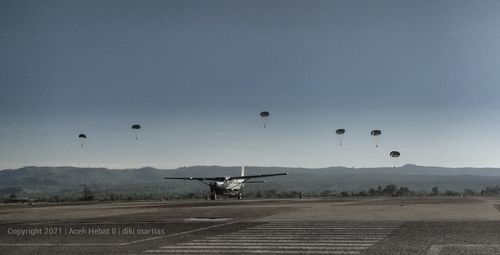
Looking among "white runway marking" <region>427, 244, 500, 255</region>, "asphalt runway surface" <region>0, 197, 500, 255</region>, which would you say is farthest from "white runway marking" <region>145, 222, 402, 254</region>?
"white runway marking" <region>427, 244, 500, 255</region>

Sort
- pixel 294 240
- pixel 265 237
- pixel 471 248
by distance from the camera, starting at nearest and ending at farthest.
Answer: pixel 471 248
pixel 294 240
pixel 265 237

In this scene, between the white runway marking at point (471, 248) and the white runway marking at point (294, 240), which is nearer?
the white runway marking at point (471, 248)

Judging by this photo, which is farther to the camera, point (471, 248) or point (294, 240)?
point (294, 240)

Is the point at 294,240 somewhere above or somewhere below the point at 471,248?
above

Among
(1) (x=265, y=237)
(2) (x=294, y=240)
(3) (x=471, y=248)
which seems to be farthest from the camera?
(1) (x=265, y=237)

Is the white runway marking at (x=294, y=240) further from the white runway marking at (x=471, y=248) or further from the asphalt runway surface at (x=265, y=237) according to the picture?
the white runway marking at (x=471, y=248)

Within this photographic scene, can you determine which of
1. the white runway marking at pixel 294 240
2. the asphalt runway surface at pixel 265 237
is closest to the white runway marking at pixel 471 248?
the asphalt runway surface at pixel 265 237

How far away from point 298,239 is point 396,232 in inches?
179

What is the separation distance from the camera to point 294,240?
65.8 ft

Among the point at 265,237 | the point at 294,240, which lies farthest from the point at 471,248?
the point at 265,237

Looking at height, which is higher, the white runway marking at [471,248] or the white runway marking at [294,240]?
the white runway marking at [294,240]

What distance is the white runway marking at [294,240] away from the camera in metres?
17.5

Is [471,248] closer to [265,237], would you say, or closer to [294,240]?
[294,240]

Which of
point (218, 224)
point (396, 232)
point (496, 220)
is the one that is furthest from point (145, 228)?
point (496, 220)
